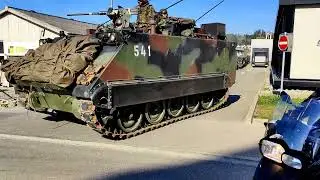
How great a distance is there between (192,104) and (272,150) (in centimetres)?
1001

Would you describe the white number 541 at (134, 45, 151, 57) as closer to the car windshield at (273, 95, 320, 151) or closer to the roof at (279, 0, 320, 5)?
the car windshield at (273, 95, 320, 151)

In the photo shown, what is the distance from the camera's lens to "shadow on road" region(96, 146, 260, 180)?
6758 mm

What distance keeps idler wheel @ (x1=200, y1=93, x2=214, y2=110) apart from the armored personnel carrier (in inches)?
21.4

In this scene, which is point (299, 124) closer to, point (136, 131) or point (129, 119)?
point (136, 131)

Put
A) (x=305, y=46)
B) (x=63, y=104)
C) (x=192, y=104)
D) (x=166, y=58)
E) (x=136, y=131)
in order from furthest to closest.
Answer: (x=305, y=46), (x=192, y=104), (x=166, y=58), (x=136, y=131), (x=63, y=104)

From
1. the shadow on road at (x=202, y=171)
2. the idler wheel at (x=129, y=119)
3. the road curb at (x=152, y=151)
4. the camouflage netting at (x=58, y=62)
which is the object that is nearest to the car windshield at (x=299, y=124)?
the shadow on road at (x=202, y=171)

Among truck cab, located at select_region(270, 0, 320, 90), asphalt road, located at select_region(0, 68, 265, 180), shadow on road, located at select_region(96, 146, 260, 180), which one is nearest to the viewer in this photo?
shadow on road, located at select_region(96, 146, 260, 180)

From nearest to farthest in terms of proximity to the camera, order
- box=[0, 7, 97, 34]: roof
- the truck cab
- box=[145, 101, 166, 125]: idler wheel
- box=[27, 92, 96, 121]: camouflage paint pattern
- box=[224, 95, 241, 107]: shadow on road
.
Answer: box=[27, 92, 96, 121]: camouflage paint pattern < box=[145, 101, 166, 125]: idler wheel < box=[224, 95, 241, 107]: shadow on road < the truck cab < box=[0, 7, 97, 34]: roof

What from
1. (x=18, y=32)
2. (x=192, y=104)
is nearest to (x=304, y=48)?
(x=192, y=104)

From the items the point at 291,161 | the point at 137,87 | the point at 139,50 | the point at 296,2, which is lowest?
the point at 137,87

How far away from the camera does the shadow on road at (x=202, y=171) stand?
6.76m

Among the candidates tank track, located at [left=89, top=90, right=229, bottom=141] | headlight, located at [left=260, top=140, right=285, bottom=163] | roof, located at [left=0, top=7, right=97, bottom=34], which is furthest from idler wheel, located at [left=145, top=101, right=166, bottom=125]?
roof, located at [left=0, top=7, right=97, bottom=34]

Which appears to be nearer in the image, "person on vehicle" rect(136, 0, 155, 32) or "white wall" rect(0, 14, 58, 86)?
"person on vehicle" rect(136, 0, 155, 32)

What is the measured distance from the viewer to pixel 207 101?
1412 centimetres
